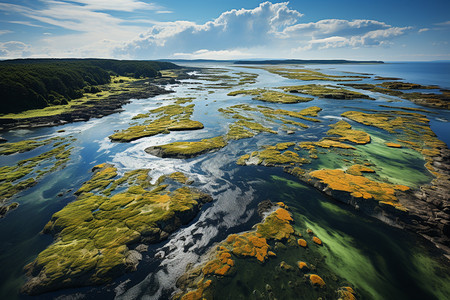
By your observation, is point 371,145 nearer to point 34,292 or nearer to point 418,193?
point 418,193

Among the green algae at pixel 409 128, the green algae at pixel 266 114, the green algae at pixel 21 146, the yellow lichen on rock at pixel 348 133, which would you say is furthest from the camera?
the green algae at pixel 266 114

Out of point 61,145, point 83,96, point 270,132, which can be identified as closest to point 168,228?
point 270,132

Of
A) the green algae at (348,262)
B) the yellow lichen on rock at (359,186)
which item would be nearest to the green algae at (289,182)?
the yellow lichen on rock at (359,186)

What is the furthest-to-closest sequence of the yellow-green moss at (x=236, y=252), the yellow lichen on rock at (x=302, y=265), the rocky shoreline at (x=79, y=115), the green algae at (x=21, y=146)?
the rocky shoreline at (x=79, y=115), the green algae at (x=21, y=146), the yellow lichen on rock at (x=302, y=265), the yellow-green moss at (x=236, y=252)

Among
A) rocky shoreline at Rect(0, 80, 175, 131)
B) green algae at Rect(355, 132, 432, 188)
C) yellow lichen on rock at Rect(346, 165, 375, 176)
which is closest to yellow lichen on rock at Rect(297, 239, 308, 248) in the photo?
yellow lichen on rock at Rect(346, 165, 375, 176)

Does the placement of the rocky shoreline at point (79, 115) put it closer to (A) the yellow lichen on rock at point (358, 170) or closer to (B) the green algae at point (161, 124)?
(B) the green algae at point (161, 124)

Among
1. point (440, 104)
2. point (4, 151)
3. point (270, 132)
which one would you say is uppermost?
point (440, 104)

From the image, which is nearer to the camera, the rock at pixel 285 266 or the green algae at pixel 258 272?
the green algae at pixel 258 272

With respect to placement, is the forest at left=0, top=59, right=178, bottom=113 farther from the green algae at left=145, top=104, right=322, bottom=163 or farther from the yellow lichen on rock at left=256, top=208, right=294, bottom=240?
the yellow lichen on rock at left=256, top=208, right=294, bottom=240
